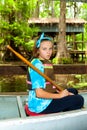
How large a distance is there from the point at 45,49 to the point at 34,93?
41 cm

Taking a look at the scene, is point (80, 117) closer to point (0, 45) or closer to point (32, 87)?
point (32, 87)

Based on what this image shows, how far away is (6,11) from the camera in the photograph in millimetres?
22266

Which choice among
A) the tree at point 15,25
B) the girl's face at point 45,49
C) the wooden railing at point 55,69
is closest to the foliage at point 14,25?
the tree at point 15,25

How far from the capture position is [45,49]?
347 cm

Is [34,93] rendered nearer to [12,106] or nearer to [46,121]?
[46,121]

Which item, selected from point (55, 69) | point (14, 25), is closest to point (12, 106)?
point (55, 69)

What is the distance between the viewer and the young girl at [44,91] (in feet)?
11.2

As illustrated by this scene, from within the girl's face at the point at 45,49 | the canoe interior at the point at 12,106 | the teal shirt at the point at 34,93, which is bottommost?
the canoe interior at the point at 12,106

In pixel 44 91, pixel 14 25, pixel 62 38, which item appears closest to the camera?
pixel 44 91

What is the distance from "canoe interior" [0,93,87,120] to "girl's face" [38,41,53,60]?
0.57 meters

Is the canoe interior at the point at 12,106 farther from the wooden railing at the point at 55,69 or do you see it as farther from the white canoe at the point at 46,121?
the wooden railing at the point at 55,69

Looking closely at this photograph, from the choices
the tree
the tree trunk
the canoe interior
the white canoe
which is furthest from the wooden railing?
the tree

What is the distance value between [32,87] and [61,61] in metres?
16.0

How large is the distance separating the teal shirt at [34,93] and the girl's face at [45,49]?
7 cm
